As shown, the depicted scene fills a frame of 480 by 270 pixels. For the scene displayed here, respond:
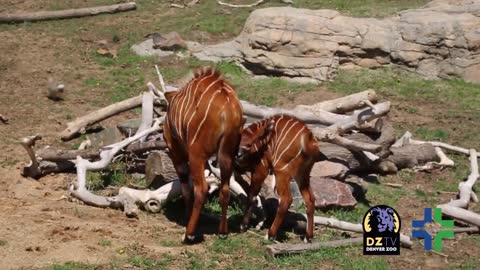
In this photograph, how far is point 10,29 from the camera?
18016 millimetres

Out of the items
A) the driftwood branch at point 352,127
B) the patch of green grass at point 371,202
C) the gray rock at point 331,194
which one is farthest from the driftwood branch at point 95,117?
the patch of green grass at point 371,202

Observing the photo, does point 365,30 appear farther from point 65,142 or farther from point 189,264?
point 189,264

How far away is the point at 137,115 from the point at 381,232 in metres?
5.55

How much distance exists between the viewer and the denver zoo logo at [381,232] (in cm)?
893

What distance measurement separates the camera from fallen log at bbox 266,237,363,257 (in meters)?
8.59

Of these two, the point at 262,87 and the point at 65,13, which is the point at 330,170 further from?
the point at 65,13

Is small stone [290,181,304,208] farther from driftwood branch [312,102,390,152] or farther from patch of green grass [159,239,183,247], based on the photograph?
patch of green grass [159,239,183,247]

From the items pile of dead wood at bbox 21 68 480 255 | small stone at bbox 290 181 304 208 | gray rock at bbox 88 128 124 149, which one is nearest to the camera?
pile of dead wood at bbox 21 68 480 255

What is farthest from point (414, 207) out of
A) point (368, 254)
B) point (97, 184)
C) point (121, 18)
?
point (121, 18)

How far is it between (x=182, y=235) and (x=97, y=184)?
6.57ft

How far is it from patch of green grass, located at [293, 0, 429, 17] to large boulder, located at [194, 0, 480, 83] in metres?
1.76

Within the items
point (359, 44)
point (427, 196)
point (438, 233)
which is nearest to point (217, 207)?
point (438, 233)

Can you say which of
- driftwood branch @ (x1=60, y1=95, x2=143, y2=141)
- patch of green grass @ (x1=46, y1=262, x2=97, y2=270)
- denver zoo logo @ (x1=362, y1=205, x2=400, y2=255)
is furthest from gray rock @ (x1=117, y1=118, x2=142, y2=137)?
patch of green grass @ (x1=46, y1=262, x2=97, y2=270)

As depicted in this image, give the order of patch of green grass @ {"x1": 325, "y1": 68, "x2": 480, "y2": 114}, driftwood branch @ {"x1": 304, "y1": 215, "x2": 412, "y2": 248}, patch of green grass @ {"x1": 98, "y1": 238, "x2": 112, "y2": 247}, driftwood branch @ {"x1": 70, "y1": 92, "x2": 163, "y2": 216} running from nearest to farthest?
patch of green grass @ {"x1": 98, "y1": 238, "x2": 112, "y2": 247}, driftwood branch @ {"x1": 304, "y1": 215, "x2": 412, "y2": 248}, driftwood branch @ {"x1": 70, "y1": 92, "x2": 163, "y2": 216}, patch of green grass @ {"x1": 325, "y1": 68, "x2": 480, "y2": 114}
